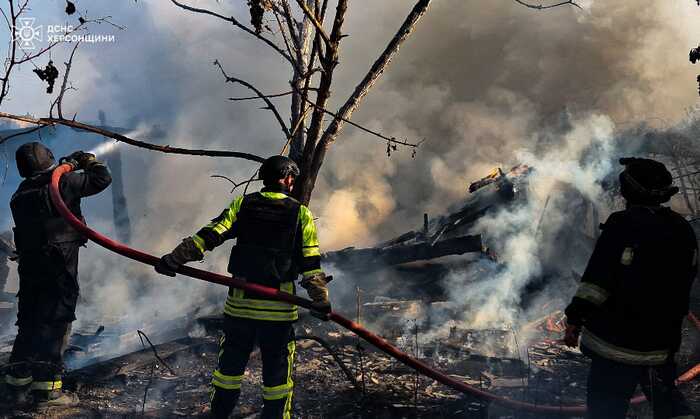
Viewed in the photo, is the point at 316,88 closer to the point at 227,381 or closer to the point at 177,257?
the point at 177,257

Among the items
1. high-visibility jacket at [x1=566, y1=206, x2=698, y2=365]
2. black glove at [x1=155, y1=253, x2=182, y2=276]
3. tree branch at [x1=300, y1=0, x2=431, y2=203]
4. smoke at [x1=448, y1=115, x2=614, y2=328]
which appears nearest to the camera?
high-visibility jacket at [x1=566, y1=206, x2=698, y2=365]

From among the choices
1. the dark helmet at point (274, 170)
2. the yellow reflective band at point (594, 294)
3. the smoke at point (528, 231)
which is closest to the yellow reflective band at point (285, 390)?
the dark helmet at point (274, 170)

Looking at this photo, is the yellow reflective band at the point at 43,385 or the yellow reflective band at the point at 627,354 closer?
the yellow reflective band at the point at 627,354

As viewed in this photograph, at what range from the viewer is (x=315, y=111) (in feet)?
13.0

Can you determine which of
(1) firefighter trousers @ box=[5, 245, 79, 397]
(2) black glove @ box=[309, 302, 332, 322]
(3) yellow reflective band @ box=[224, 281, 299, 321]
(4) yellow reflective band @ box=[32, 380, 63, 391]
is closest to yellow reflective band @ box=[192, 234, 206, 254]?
(3) yellow reflective band @ box=[224, 281, 299, 321]

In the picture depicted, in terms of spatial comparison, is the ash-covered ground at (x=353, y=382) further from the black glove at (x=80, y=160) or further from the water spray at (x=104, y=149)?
the water spray at (x=104, y=149)

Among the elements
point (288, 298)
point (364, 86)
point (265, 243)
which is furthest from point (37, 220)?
point (364, 86)

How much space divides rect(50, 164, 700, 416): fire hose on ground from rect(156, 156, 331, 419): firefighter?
0.13 metres

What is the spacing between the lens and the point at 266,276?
364cm

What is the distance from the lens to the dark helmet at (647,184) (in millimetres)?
3006

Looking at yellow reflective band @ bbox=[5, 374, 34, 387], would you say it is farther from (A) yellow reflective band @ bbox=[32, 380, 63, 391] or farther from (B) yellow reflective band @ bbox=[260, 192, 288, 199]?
(B) yellow reflective band @ bbox=[260, 192, 288, 199]

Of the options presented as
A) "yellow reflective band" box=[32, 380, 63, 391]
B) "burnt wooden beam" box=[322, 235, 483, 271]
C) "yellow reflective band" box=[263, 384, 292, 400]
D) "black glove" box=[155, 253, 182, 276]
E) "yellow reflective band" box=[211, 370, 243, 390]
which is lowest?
"yellow reflective band" box=[32, 380, 63, 391]

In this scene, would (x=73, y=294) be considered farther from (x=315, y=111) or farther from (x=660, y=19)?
(x=660, y=19)

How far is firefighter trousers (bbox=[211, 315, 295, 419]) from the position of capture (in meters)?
3.62
